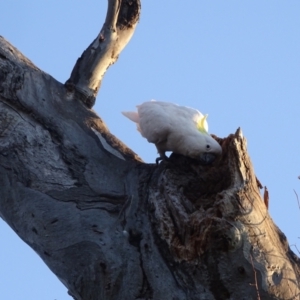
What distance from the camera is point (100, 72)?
285cm

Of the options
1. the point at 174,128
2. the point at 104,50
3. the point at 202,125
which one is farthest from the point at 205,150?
the point at 104,50

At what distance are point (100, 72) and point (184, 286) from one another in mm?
1219

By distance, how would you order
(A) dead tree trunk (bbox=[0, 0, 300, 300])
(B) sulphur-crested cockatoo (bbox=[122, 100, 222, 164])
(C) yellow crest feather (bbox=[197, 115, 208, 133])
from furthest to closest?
(C) yellow crest feather (bbox=[197, 115, 208, 133]) → (B) sulphur-crested cockatoo (bbox=[122, 100, 222, 164]) → (A) dead tree trunk (bbox=[0, 0, 300, 300])

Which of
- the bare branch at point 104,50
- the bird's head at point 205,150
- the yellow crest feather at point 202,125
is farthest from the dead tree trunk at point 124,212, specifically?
the yellow crest feather at point 202,125

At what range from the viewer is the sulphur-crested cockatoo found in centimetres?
244

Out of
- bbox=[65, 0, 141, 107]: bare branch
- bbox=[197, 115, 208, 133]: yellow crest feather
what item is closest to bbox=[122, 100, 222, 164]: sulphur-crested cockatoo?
bbox=[197, 115, 208, 133]: yellow crest feather

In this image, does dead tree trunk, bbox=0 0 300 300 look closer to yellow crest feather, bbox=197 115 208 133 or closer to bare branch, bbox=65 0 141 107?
bare branch, bbox=65 0 141 107

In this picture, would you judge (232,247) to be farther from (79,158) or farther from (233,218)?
(79,158)

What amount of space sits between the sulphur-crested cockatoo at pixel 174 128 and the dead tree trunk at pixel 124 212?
2.9 inches

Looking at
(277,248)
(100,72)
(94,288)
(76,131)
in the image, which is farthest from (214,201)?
(100,72)

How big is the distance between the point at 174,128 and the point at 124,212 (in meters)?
0.61

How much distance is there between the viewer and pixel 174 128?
8.70 feet

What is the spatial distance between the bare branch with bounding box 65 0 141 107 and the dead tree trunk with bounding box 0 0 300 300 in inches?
6.6

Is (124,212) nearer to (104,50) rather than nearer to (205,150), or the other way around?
(205,150)
